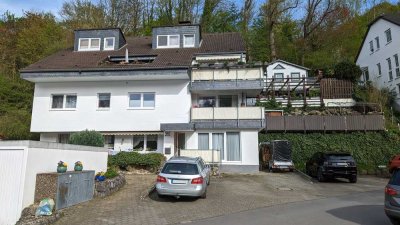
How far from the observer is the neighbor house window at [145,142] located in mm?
23766

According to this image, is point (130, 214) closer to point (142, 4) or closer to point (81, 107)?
point (81, 107)

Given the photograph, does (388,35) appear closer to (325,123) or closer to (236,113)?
(325,123)

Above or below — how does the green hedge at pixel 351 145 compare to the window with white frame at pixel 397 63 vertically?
below

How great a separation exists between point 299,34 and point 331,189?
34.3m


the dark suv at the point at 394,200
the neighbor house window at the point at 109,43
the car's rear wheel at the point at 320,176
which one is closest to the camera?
the dark suv at the point at 394,200

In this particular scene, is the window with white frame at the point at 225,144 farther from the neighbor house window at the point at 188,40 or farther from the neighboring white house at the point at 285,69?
the neighboring white house at the point at 285,69

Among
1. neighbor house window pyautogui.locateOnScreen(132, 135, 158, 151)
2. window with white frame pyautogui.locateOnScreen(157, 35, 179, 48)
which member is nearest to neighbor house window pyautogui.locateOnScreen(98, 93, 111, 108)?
neighbor house window pyautogui.locateOnScreen(132, 135, 158, 151)

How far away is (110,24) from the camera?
4062cm

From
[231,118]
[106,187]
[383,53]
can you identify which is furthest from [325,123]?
[106,187]

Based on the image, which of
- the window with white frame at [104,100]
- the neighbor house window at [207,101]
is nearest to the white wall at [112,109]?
the window with white frame at [104,100]

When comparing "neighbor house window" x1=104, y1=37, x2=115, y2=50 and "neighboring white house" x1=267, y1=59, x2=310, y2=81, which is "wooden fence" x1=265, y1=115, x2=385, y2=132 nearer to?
"neighbor house window" x1=104, y1=37, x2=115, y2=50

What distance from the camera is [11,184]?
34.1 feet

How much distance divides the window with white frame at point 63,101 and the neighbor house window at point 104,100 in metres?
1.88

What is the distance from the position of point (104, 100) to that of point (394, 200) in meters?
19.9
